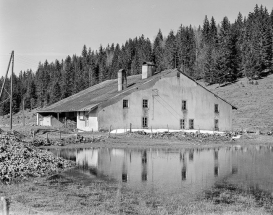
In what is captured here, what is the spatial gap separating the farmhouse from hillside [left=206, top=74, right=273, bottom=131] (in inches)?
385

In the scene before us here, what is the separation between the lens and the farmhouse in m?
→ 45.0

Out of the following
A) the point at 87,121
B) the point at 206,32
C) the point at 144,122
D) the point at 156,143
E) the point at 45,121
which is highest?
the point at 206,32

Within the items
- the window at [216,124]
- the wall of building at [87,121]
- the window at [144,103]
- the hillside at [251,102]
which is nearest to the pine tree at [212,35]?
the hillside at [251,102]

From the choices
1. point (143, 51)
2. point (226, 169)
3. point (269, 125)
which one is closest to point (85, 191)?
point (226, 169)

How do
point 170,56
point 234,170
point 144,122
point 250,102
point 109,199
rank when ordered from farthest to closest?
1. point 170,56
2. point 250,102
3. point 144,122
4. point 234,170
5. point 109,199

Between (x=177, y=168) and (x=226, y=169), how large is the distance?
2.64 meters

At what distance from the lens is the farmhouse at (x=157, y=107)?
4497cm

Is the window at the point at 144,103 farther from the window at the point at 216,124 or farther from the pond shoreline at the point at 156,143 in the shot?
the window at the point at 216,124

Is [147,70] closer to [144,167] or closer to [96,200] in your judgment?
[144,167]

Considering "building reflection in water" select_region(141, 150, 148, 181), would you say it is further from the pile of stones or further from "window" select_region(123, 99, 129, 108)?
"window" select_region(123, 99, 129, 108)

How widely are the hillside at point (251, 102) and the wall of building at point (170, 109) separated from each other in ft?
30.7

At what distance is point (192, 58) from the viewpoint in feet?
396

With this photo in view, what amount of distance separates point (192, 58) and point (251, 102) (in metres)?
48.7

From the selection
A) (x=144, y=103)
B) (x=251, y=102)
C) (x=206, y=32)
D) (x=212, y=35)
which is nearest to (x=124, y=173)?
(x=144, y=103)
